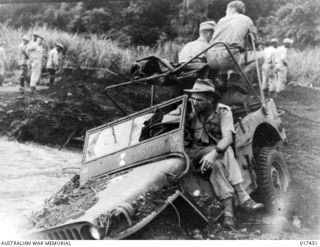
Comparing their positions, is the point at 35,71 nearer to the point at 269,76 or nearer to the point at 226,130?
the point at 269,76

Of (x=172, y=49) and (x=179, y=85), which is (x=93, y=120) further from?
(x=179, y=85)

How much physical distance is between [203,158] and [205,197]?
12.2 inches

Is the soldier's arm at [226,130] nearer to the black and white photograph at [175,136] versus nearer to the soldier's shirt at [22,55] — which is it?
the black and white photograph at [175,136]

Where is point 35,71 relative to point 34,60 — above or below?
below

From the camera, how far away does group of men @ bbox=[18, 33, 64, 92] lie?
28.0 feet

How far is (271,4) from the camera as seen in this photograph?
6.04 meters

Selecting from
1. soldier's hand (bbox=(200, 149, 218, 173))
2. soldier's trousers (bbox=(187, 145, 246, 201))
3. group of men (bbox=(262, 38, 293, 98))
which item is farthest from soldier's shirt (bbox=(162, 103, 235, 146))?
group of men (bbox=(262, 38, 293, 98))

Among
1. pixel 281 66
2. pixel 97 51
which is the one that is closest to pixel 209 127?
pixel 281 66

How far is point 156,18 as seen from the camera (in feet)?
29.7

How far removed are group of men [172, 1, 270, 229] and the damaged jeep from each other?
0.10 meters

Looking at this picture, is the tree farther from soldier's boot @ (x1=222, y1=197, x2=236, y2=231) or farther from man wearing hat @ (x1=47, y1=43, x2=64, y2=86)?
man wearing hat @ (x1=47, y1=43, x2=64, y2=86)

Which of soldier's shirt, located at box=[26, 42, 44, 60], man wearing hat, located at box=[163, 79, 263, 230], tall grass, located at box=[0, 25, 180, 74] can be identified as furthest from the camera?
tall grass, located at box=[0, 25, 180, 74]

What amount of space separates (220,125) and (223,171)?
17.2 inches

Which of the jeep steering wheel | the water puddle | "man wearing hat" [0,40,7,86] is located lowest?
the water puddle
